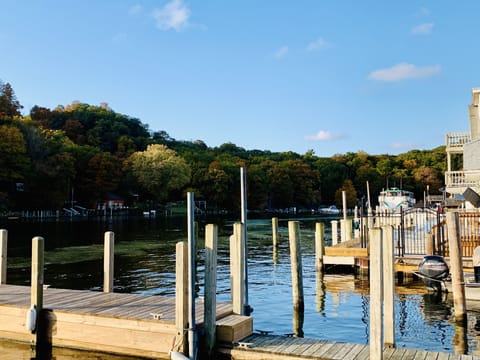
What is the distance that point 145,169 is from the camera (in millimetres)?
109312

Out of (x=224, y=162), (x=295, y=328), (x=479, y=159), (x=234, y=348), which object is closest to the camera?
(x=234, y=348)

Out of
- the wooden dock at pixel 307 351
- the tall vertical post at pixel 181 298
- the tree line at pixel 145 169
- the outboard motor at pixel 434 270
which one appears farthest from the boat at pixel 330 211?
the tall vertical post at pixel 181 298

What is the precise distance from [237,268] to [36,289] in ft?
15.5

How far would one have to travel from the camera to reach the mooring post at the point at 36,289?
11175mm

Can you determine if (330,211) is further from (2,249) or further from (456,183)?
(2,249)

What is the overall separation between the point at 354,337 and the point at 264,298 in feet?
18.9

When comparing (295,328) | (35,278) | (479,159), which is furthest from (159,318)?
(479,159)

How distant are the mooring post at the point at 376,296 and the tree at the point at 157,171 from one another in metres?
102

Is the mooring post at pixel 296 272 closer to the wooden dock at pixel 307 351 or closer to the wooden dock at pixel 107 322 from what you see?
the wooden dock at pixel 107 322

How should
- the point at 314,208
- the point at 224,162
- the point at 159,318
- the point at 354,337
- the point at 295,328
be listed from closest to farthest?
1. the point at 159,318
2. the point at 354,337
3. the point at 295,328
4. the point at 224,162
5. the point at 314,208

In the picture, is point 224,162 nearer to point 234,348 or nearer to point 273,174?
point 273,174

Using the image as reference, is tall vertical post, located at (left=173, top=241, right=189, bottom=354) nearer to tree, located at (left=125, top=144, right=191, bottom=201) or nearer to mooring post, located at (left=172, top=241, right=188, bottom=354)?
mooring post, located at (left=172, top=241, right=188, bottom=354)

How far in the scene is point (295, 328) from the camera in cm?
1394

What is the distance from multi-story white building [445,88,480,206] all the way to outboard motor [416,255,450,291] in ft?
12.6
